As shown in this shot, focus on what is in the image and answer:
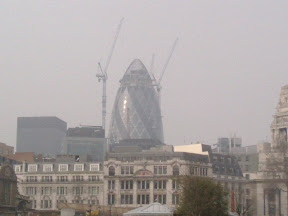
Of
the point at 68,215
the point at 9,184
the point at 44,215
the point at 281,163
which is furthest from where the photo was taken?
the point at 281,163

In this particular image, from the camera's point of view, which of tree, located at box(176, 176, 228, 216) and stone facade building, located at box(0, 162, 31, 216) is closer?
tree, located at box(176, 176, 228, 216)

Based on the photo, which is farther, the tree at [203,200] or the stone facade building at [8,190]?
the stone facade building at [8,190]

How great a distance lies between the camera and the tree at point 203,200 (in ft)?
376

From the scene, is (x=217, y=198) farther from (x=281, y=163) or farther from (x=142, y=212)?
(x=281, y=163)

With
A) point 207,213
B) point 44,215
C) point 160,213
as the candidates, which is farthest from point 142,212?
point 44,215

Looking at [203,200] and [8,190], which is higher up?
[8,190]

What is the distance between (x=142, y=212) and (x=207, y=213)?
1067 centimetres

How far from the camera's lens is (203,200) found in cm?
11525

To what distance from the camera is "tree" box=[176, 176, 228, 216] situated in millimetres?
114625

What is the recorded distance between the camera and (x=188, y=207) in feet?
377

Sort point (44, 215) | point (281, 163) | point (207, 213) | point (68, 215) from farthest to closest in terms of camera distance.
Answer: point (281, 163), point (44, 215), point (68, 215), point (207, 213)

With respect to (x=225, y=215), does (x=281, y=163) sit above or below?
above

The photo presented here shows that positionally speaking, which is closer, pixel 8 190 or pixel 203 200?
pixel 203 200

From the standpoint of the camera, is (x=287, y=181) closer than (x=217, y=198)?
No
